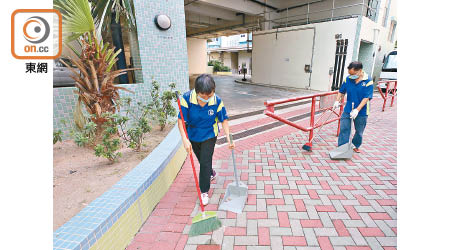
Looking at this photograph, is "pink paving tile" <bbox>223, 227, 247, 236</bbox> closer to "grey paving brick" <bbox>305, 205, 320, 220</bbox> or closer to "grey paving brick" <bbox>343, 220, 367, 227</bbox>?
"grey paving brick" <bbox>305, 205, 320, 220</bbox>

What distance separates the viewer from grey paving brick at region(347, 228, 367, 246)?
6.44ft

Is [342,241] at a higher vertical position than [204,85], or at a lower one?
lower

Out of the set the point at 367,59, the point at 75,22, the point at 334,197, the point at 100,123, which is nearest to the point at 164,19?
the point at 75,22

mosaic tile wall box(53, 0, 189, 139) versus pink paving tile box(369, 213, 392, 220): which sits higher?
mosaic tile wall box(53, 0, 189, 139)

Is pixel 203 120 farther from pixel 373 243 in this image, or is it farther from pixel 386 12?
pixel 386 12

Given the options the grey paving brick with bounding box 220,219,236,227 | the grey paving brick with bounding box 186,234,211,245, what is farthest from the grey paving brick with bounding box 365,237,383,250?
the grey paving brick with bounding box 186,234,211,245

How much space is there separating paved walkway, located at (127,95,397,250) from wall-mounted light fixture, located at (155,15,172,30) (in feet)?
9.54

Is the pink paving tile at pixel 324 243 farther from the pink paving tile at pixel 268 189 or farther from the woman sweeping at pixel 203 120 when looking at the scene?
the woman sweeping at pixel 203 120

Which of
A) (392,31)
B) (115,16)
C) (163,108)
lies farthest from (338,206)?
(392,31)

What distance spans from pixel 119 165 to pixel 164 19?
3.28 meters

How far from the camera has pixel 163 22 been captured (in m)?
4.51

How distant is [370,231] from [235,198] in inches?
55.5

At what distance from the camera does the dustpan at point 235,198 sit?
2427 millimetres

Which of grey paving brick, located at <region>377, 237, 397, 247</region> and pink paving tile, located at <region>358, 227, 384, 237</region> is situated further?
pink paving tile, located at <region>358, 227, 384, 237</region>
